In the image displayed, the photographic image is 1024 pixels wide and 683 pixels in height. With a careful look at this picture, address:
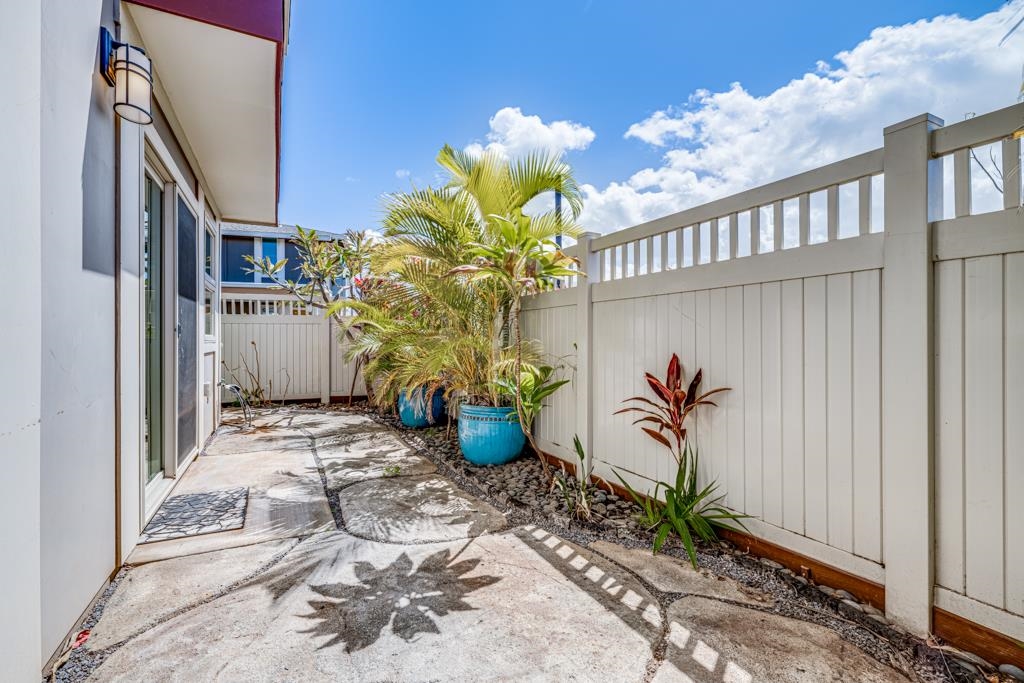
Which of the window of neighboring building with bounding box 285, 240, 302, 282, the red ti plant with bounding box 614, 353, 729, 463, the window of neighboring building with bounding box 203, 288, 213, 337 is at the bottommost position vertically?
the red ti plant with bounding box 614, 353, 729, 463

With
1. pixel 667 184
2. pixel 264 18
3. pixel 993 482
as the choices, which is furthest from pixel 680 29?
pixel 993 482

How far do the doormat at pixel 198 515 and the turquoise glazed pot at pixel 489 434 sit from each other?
171 centimetres

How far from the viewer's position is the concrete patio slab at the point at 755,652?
1450 millimetres

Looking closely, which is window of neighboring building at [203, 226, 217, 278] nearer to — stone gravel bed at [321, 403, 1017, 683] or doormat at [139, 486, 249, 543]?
doormat at [139, 486, 249, 543]

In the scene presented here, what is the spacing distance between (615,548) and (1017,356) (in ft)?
5.89

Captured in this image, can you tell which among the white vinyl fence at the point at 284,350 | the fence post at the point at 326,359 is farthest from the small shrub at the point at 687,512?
the fence post at the point at 326,359

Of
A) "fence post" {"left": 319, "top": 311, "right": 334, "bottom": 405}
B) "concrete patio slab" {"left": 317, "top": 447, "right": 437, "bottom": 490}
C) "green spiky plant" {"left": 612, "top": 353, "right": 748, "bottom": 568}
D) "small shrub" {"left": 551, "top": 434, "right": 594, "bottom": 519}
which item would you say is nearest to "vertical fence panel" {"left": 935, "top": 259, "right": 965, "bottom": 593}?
"green spiky plant" {"left": 612, "top": 353, "right": 748, "bottom": 568}

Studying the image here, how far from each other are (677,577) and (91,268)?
2.86 meters

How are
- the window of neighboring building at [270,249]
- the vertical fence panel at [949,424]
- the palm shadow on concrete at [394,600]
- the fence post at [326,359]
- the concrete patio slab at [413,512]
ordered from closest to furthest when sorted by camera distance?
the vertical fence panel at [949,424] < the palm shadow on concrete at [394,600] < the concrete patio slab at [413,512] < the fence post at [326,359] < the window of neighboring building at [270,249]

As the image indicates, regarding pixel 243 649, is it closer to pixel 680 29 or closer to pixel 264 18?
pixel 264 18

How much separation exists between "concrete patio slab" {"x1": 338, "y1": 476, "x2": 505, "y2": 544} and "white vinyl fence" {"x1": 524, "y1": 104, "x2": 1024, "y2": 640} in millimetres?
1413

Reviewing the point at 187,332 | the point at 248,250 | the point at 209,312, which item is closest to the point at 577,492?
the point at 187,332

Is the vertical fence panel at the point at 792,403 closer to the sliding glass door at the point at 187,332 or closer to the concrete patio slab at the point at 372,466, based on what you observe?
the concrete patio slab at the point at 372,466

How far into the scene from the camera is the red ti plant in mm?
2486
